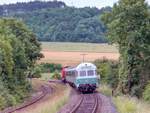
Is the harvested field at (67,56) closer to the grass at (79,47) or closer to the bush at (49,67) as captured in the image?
the bush at (49,67)

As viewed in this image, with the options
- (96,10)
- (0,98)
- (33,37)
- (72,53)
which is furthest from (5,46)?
(96,10)

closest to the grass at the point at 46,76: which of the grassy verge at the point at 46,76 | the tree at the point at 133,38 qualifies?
the grassy verge at the point at 46,76

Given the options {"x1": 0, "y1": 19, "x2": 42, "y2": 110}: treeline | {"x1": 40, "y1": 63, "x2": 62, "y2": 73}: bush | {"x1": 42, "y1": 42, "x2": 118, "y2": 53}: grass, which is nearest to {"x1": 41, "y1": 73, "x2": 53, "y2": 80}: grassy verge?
{"x1": 40, "y1": 63, "x2": 62, "y2": 73}: bush

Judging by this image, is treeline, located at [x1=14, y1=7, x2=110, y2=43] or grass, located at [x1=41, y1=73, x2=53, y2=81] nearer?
grass, located at [x1=41, y1=73, x2=53, y2=81]

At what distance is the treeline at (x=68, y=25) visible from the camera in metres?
152

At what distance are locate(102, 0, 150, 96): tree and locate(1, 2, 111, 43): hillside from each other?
88.6 metres

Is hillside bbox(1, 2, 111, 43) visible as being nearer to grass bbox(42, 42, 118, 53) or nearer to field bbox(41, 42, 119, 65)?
grass bbox(42, 42, 118, 53)

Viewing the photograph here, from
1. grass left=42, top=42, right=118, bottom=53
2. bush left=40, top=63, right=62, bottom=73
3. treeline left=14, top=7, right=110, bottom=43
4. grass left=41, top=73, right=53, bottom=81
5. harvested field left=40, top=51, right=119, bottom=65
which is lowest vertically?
grass left=41, top=73, right=53, bottom=81

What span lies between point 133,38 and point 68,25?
117097mm

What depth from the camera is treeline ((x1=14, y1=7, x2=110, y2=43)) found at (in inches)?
5969

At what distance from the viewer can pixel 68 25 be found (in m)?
163

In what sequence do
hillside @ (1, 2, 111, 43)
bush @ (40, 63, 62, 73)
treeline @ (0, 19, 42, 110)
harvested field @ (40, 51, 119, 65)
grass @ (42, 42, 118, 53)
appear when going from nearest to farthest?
treeline @ (0, 19, 42, 110) → harvested field @ (40, 51, 119, 65) → bush @ (40, 63, 62, 73) → grass @ (42, 42, 118, 53) → hillside @ (1, 2, 111, 43)

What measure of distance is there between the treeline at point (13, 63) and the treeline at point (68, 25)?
6949cm

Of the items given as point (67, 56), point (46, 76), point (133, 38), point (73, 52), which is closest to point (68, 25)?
point (73, 52)
